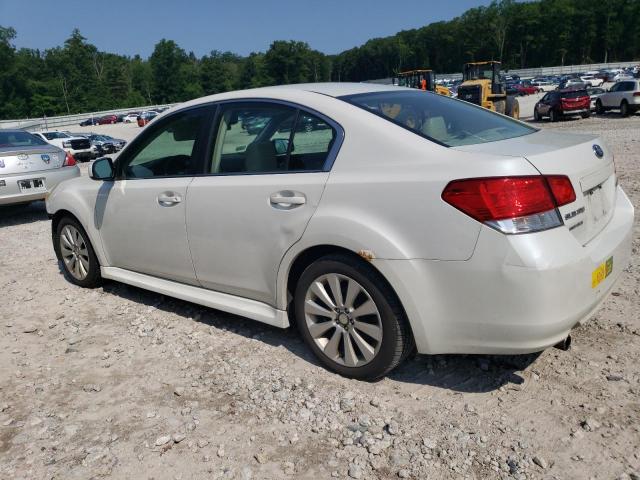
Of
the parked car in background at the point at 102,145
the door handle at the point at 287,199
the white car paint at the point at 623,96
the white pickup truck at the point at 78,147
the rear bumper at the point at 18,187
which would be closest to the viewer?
the door handle at the point at 287,199

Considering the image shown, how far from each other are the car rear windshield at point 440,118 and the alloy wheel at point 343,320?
0.94 m

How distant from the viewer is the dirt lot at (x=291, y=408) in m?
2.65

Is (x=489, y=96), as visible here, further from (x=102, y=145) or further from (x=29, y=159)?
(x=29, y=159)

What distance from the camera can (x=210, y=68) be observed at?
13375cm

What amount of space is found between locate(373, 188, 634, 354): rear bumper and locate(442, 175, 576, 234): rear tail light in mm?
52

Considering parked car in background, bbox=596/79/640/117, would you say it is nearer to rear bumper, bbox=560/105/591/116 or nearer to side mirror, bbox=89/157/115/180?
rear bumper, bbox=560/105/591/116

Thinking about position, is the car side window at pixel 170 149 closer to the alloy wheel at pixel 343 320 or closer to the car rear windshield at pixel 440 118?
the car rear windshield at pixel 440 118

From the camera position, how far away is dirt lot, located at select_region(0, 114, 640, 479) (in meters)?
2.65

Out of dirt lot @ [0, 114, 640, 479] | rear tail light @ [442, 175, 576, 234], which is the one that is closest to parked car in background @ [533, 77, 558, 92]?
dirt lot @ [0, 114, 640, 479]

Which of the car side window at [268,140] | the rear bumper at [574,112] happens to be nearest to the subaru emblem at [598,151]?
the car side window at [268,140]

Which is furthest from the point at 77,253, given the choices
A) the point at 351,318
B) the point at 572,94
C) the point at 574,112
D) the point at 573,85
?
the point at 573,85

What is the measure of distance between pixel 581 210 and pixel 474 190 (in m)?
0.65

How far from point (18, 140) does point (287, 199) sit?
317 inches

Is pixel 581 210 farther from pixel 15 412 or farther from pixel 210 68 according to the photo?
pixel 210 68
